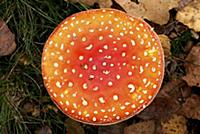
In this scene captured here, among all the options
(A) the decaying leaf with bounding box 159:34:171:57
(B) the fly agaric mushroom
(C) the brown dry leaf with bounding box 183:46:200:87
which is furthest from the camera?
(A) the decaying leaf with bounding box 159:34:171:57

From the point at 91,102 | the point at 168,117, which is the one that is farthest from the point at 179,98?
the point at 91,102

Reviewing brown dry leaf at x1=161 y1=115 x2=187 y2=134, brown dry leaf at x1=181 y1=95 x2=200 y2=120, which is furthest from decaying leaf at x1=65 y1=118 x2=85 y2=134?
brown dry leaf at x1=181 y1=95 x2=200 y2=120

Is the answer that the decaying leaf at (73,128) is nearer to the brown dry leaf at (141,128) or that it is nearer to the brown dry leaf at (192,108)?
the brown dry leaf at (141,128)

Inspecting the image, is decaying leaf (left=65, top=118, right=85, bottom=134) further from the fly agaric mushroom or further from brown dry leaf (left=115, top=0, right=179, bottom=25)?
brown dry leaf (left=115, top=0, right=179, bottom=25)

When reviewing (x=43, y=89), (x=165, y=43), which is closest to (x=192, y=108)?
(x=165, y=43)

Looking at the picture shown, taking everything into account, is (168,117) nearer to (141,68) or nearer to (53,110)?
(141,68)

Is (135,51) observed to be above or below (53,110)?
above

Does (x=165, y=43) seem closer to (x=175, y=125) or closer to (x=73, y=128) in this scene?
(x=175, y=125)
